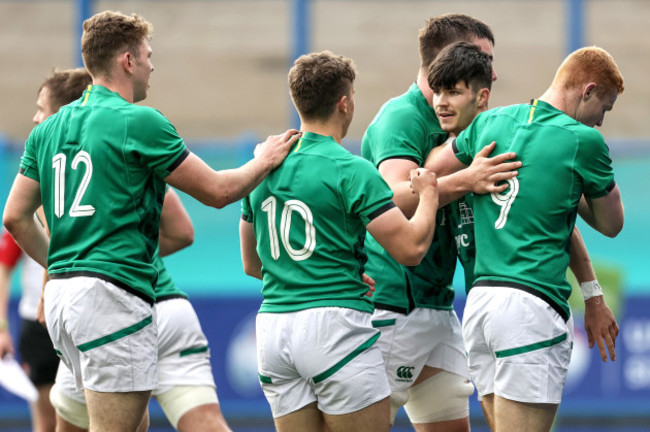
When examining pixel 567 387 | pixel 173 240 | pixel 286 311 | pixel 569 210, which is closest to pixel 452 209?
pixel 569 210

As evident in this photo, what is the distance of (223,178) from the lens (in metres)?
4.20

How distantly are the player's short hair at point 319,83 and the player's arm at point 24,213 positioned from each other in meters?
1.22

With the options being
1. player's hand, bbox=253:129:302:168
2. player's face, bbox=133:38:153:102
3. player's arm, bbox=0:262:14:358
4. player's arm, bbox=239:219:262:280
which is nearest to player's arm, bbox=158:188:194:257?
player's arm, bbox=239:219:262:280

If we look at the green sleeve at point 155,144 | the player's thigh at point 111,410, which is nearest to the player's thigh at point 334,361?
the player's thigh at point 111,410

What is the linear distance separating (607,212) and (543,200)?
335 millimetres

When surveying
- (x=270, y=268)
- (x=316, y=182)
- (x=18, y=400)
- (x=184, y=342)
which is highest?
(x=316, y=182)

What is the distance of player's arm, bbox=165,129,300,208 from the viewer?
13.7 feet

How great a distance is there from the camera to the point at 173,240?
538 cm

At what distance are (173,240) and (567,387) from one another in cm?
488

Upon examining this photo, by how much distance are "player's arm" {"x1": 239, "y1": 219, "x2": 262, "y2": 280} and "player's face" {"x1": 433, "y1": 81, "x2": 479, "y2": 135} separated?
3.31 feet

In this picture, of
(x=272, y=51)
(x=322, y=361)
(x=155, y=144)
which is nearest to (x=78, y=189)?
(x=155, y=144)

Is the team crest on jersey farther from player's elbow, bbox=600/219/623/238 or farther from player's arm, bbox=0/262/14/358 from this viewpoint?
player's arm, bbox=0/262/14/358

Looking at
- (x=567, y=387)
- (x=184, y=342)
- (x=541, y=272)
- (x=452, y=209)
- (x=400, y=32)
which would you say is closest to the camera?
(x=541, y=272)

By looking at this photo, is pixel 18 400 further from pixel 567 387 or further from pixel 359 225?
pixel 359 225
